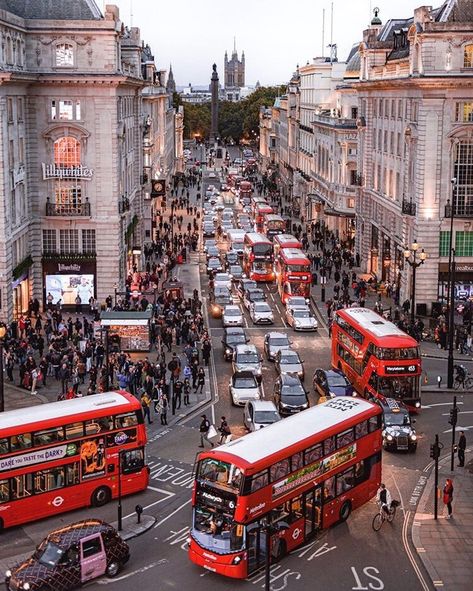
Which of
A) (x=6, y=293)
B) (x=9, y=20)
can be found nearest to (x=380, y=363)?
(x=6, y=293)

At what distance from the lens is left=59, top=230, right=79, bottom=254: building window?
61875 millimetres

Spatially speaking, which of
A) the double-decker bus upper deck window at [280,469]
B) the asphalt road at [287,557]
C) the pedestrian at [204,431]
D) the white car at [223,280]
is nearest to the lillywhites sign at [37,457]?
the asphalt road at [287,557]

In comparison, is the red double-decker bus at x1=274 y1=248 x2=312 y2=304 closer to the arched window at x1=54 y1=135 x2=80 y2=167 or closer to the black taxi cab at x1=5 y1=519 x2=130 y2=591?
the arched window at x1=54 y1=135 x2=80 y2=167

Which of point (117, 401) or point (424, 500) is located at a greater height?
point (117, 401)

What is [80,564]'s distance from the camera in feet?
83.7

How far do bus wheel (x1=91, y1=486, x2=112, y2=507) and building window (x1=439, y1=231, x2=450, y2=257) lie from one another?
116 ft

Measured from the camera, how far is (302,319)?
6025cm

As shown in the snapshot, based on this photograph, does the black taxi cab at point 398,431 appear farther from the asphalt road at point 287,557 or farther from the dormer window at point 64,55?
the dormer window at point 64,55

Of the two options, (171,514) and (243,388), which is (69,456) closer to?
(171,514)

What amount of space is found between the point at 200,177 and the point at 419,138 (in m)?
116

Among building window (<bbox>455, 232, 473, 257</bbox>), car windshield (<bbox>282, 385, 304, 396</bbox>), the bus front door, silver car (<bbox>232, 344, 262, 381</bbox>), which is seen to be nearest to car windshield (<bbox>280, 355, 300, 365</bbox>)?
silver car (<bbox>232, 344, 262, 381</bbox>)

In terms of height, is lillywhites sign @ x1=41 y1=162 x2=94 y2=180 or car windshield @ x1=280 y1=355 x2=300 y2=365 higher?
lillywhites sign @ x1=41 y1=162 x2=94 y2=180

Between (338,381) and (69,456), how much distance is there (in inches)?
667

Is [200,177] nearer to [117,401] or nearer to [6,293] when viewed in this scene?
[6,293]
